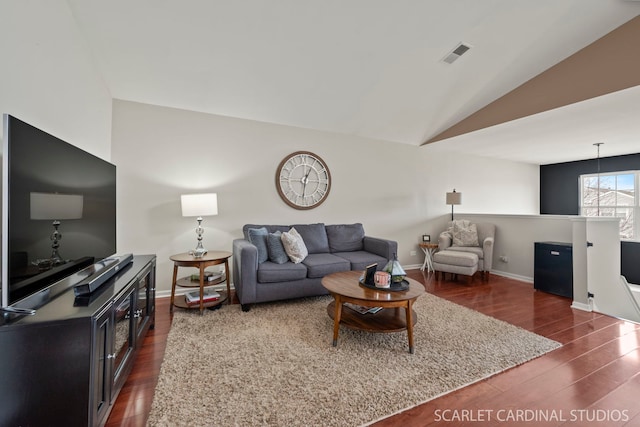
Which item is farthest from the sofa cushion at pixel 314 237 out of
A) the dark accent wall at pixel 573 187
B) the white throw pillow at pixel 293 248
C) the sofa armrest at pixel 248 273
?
the dark accent wall at pixel 573 187

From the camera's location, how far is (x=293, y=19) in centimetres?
235

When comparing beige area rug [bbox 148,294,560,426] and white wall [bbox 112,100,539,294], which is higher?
white wall [bbox 112,100,539,294]

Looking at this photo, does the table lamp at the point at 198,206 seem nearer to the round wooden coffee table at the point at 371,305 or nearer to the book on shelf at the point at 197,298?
the book on shelf at the point at 197,298

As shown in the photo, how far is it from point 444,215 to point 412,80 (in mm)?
2907

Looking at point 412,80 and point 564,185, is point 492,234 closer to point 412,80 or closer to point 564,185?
point 412,80

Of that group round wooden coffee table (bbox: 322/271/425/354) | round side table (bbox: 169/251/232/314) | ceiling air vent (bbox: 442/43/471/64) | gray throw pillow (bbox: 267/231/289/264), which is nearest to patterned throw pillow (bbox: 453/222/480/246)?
round wooden coffee table (bbox: 322/271/425/354)

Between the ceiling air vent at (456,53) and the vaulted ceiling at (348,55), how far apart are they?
2.1 inches

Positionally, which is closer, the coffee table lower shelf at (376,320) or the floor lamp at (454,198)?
the coffee table lower shelf at (376,320)

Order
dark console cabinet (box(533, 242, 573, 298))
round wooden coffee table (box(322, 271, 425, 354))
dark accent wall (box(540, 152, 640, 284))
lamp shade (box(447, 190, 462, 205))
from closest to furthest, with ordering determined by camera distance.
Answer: round wooden coffee table (box(322, 271, 425, 354)) → dark console cabinet (box(533, 242, 573, 298)) → lamp shade (box(447, 190, 462, 205)) → dark accent wall (box(540, 152, 640, 284))

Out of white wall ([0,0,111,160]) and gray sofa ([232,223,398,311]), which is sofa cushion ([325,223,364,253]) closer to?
gray sofa ([232,223,398,311])

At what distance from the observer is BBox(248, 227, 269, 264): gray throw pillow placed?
9.93 feet

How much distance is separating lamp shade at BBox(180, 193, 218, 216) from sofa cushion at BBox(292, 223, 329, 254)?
3.67 ft

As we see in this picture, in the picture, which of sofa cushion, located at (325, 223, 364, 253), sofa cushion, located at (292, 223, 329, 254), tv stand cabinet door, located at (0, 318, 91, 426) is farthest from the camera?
sofa cushion, located at (325, 223, 364, 253)

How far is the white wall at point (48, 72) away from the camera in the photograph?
1303 mm
